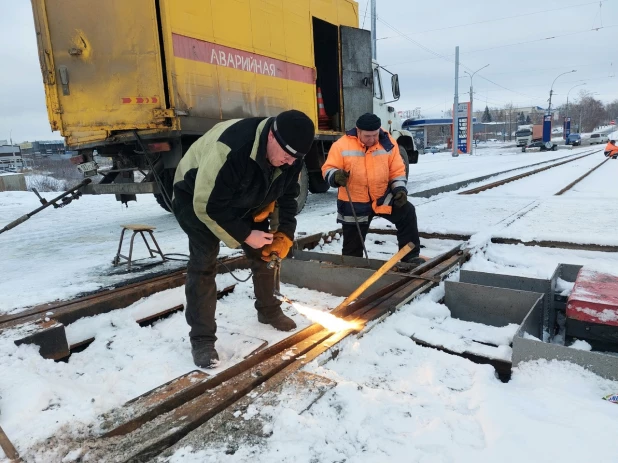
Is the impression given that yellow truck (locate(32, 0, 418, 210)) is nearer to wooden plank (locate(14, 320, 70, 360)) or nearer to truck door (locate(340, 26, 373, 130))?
truck door (locate(340, 26, 373, 130))

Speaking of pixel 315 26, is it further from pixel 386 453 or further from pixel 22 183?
pixel 22 183

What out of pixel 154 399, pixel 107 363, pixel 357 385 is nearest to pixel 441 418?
pixel 357 385

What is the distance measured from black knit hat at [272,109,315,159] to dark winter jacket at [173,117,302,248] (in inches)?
5.2

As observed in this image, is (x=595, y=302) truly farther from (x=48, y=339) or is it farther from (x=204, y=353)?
(x=48, y=339)

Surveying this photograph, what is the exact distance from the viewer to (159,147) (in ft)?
18.5

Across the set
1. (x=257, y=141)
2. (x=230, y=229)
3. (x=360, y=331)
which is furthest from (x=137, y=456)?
(x=257, y=141)

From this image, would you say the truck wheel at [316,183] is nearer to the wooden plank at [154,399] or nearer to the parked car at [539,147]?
the wooden plank at [154,399]

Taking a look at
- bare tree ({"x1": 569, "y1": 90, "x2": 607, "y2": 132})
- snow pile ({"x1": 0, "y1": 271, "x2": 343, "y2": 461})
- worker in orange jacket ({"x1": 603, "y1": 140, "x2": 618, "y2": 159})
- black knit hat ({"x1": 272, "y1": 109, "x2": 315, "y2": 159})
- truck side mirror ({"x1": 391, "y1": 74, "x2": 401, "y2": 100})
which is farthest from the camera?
bare tree ({"x1": 569, "y1": 90, "x2": 607, "y2": 132})

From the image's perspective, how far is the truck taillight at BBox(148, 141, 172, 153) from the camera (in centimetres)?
560

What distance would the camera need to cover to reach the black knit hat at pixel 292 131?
2285 millimetres

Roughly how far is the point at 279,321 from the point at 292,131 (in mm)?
1556

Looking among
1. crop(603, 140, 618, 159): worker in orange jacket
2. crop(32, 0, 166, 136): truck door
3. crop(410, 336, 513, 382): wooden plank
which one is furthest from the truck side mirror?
crop(603, 140, 618, 159): worker in orange jacket

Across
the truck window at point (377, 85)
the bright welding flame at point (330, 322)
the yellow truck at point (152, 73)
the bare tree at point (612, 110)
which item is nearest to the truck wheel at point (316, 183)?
the yellow truck at point (152, 73)

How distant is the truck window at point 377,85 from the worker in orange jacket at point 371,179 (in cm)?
578
